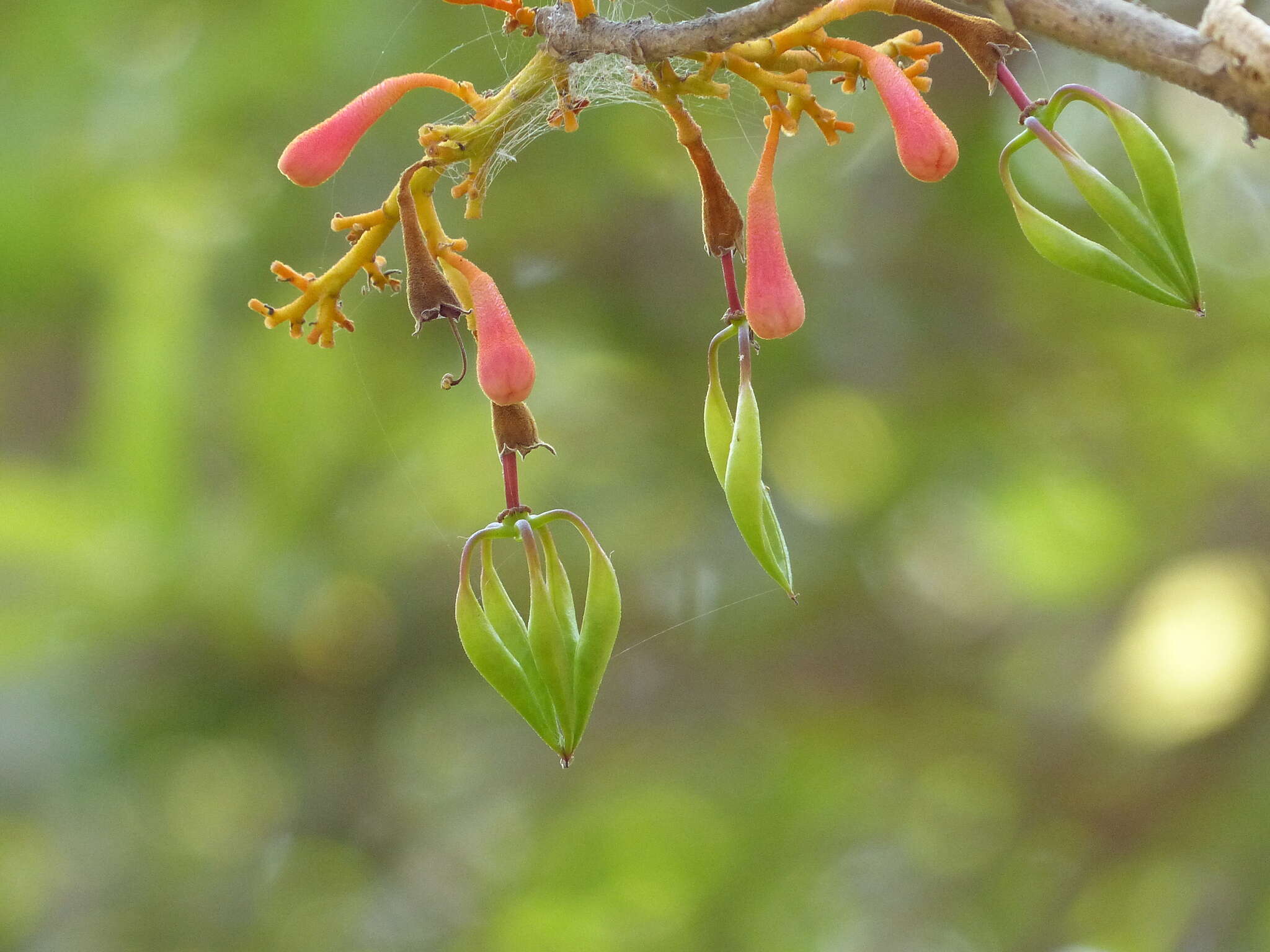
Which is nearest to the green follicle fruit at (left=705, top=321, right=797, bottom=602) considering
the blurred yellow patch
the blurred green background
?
the blurred green background

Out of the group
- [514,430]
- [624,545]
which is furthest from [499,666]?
[624,545]

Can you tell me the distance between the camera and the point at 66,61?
2.74 m

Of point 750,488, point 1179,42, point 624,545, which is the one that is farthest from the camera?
point 624,545

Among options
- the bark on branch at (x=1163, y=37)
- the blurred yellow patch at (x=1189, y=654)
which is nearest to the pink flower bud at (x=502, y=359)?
the bark on branch at (x=1163, y=37)

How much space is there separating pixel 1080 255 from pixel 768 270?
0.56ft

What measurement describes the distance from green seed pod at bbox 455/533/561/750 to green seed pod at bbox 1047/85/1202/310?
402 mm

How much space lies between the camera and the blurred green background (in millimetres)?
2658

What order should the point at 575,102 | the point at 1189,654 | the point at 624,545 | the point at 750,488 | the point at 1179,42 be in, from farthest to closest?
1. the point at 1189,654
2. the point at 624,545
3. the point at 575,102
4. the point at 750,488
5. the point at 1179,42

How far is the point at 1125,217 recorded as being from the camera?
2.06 ft

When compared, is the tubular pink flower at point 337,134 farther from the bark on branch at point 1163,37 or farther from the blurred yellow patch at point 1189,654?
A: the blurred yellow patch at point 1189,654

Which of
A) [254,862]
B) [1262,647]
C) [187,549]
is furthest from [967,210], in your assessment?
[254,862]

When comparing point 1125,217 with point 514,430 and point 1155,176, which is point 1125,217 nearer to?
point 1155,176

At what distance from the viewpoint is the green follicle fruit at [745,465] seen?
2.20ft

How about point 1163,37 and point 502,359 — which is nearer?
point 1163,37
